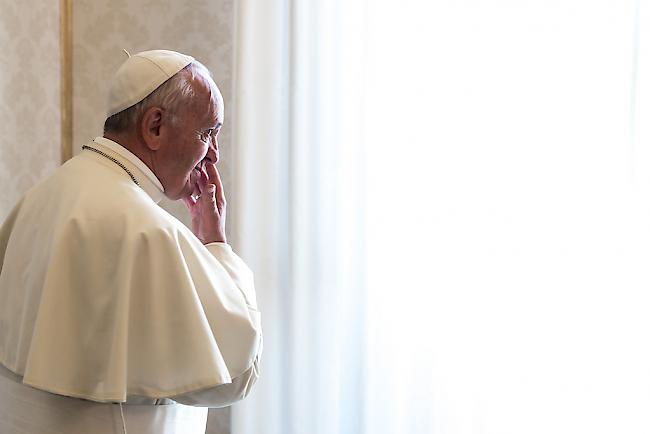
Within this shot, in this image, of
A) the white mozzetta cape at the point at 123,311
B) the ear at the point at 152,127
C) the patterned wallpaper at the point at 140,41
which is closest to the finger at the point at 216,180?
the ear at the point at 152,127

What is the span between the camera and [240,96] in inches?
125

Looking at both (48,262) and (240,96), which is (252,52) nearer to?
(240,96)

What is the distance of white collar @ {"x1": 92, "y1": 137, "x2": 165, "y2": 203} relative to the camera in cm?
165

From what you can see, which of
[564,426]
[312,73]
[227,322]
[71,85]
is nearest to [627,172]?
[564,426]

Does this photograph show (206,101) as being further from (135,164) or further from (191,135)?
(135,164)

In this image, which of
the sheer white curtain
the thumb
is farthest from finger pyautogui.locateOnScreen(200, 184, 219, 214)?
the sheer white curtain

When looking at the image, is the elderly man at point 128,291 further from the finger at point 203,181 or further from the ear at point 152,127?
the finger at point 203,181

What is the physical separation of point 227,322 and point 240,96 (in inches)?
69.4

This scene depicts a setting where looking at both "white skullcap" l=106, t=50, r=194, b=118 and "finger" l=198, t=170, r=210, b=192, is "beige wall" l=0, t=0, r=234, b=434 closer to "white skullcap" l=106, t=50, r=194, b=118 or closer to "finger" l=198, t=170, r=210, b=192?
"finger" l=198, t=170, r=210, b=192

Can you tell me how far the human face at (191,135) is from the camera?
5.52ft

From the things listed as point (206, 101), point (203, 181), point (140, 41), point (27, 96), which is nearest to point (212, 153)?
point (203, 181)

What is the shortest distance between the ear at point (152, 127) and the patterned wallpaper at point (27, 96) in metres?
1.59

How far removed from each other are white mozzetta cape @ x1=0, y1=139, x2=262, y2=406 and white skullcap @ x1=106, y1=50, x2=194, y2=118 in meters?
0.20

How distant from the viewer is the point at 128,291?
147 cm
